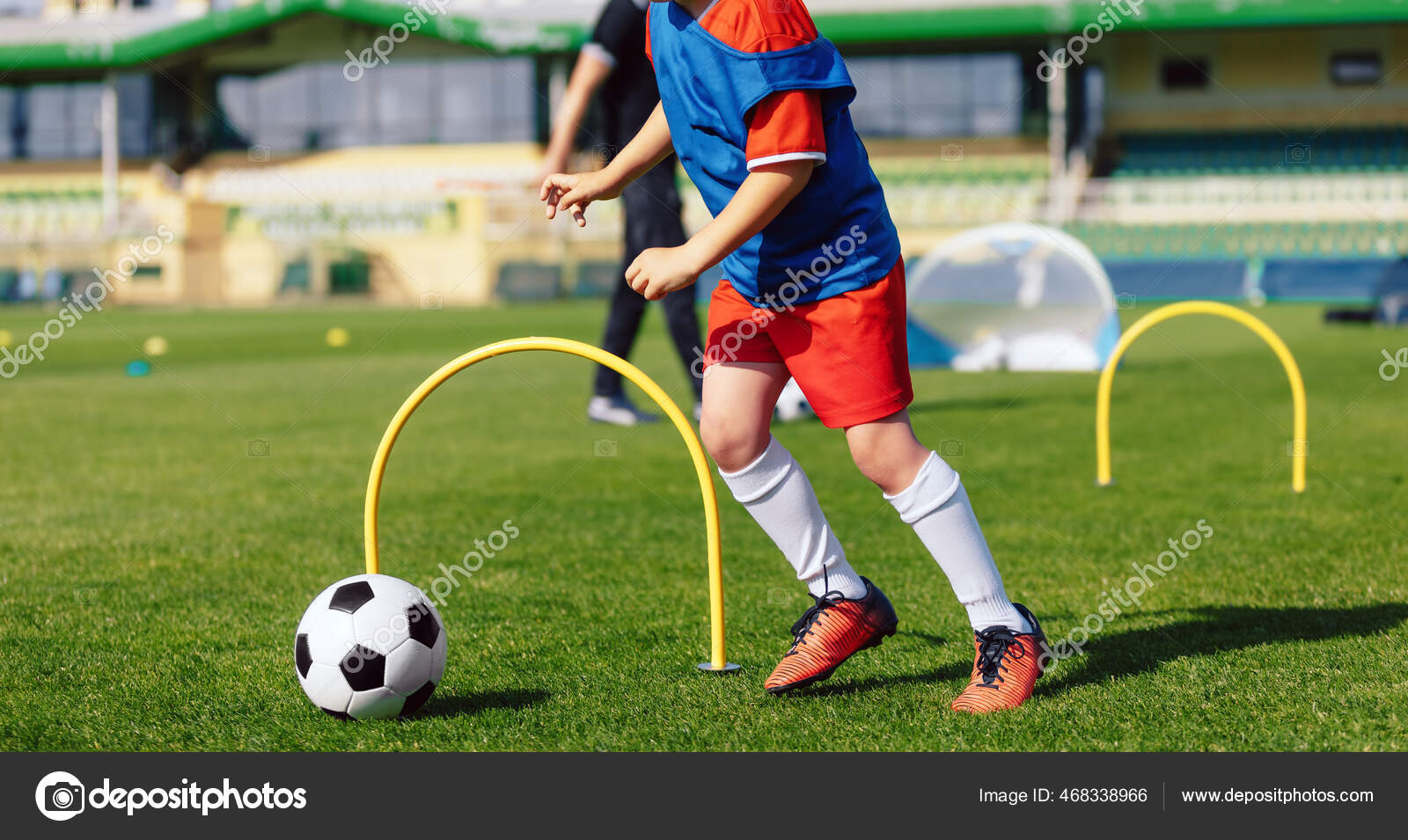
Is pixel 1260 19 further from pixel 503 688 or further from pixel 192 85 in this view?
pixel 503 688

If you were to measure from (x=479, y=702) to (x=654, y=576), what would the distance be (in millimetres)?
1350

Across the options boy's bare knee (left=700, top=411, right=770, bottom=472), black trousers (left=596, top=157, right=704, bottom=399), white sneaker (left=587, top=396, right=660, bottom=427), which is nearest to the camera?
boy's bare knee (left=700, top=411, right=770, bottom=472)

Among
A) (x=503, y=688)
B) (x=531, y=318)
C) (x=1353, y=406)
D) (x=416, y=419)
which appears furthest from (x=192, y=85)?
(x=503, y=688)

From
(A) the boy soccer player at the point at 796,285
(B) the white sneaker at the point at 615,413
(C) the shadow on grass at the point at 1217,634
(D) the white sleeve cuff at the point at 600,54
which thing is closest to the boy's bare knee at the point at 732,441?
(A) the boy soccer player at the point at 796,285

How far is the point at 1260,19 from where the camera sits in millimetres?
32000

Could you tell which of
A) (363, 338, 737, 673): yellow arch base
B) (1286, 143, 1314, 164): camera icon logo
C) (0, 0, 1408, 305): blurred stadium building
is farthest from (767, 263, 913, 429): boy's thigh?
(1286, 143, 1314, 164): camera icon logo

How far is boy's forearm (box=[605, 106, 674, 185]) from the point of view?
3.12 m

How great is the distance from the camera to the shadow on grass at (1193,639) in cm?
310

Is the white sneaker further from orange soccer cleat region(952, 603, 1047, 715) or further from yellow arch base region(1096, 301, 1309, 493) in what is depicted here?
orange soccer cleat region(952, 603, 1047, 715)

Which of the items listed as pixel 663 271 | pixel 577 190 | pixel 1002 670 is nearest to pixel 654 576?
pixel 577 190

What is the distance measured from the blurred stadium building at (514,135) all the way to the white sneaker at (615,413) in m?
22.0

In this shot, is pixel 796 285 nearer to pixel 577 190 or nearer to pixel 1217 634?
pixel 577 190

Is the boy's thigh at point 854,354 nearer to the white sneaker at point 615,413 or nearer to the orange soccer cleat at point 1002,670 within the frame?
the orange soccer cleat at point 1002,670
